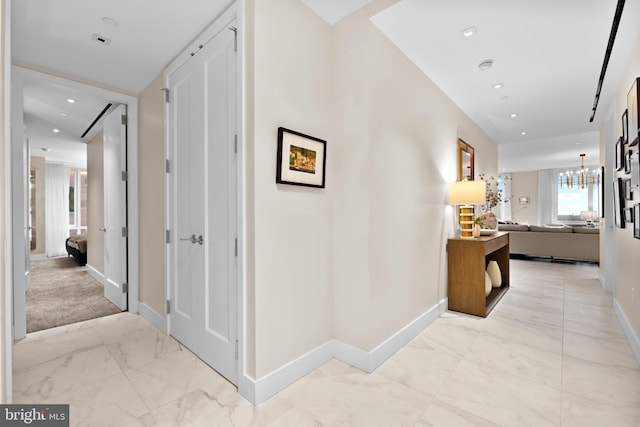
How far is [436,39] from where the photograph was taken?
→ 2.54 meters

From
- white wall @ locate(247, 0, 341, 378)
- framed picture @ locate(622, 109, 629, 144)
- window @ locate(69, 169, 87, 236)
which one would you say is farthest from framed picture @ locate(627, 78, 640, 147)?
window @ locate(69, 169, 87, 236)

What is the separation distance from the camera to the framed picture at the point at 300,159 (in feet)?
6.48

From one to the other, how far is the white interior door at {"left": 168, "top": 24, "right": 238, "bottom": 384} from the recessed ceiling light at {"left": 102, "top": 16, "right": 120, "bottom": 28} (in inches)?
20.2

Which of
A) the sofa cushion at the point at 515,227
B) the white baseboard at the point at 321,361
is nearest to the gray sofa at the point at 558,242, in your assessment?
the sofa cushion at the point at 515,227

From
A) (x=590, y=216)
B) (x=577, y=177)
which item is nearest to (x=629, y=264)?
(x=590, y=216)

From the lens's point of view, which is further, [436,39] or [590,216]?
[590,216]

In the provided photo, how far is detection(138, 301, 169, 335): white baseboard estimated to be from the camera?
2889 mm

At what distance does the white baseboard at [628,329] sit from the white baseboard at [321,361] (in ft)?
5.45

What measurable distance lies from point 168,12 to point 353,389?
9.20 ft

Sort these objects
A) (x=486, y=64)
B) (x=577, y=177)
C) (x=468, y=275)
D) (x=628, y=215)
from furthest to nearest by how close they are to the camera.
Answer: (x=577, y=177), (x=468, y=275), (x=486, y=64), (x=628, y=215)

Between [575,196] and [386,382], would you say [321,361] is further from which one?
[575,196]

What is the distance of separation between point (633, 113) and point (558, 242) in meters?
5.28

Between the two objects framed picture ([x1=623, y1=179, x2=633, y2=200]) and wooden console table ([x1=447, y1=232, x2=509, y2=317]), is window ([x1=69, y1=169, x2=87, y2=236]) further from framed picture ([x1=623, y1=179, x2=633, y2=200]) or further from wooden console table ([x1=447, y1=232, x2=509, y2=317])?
framed picture ([x1=623, y1=179, x2=633, y2=200])

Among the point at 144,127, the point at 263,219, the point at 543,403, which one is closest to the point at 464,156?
the point at 543,403
